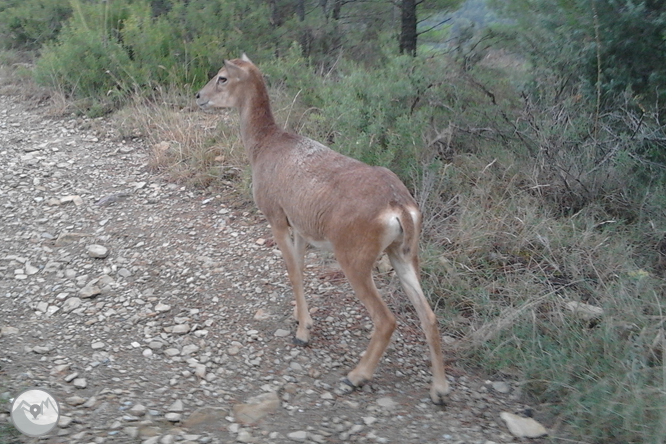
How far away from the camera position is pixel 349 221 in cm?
454

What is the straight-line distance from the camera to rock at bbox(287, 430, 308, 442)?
4.22m

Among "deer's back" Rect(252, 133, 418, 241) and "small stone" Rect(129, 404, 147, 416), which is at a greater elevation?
"deer's back" Rect(252, 133, 418, 241)

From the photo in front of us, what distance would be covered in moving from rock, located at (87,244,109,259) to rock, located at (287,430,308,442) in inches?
126

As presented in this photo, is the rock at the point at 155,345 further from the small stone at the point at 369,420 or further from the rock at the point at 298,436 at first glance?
the small stone at the point at 369,420

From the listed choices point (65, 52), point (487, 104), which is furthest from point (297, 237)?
point (65, 52)

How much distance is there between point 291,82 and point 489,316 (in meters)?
5.18

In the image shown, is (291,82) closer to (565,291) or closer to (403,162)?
(403,162)

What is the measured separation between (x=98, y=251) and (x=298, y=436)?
3323 mm

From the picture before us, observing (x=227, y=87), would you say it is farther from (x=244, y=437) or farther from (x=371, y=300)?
(x=244, y=437)

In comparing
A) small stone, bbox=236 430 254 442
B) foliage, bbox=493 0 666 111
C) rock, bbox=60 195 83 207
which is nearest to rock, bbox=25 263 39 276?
rock, bbox=60 195 83 207

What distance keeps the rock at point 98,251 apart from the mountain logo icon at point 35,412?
2315 millimetres

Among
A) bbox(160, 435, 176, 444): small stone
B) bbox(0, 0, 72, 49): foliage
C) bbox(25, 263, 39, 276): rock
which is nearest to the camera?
bbox(160, 435, 176, 444): small stone

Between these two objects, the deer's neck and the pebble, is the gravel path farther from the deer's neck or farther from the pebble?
the deer's neck

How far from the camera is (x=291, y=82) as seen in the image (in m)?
9.38
